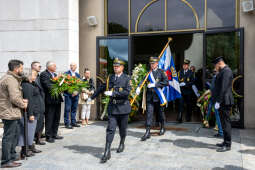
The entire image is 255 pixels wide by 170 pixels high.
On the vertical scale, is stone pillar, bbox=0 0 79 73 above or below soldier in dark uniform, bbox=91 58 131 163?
above

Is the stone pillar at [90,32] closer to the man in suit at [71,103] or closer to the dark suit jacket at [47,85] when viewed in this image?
the man in suit at [71,103]

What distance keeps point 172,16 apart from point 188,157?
537cm

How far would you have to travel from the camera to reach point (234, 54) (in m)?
7.84

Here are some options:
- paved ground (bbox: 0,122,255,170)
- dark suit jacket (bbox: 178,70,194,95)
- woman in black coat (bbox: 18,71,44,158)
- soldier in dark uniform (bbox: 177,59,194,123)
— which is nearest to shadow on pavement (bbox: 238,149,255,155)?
paved ground (bbox: 0,122,255,170)

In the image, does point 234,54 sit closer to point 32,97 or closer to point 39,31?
point 32,97

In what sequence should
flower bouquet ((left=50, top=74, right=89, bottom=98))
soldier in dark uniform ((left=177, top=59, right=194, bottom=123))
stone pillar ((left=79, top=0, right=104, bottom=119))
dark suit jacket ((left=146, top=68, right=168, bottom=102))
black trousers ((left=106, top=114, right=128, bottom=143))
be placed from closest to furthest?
black trousers ((left=106, top=114, right=128, bottom=143)) → flower bouquet ((left=50, top=74, right=89, bottom=98)) → dark suit jacket ((left=146, top=68, right=168, bottom=102)) → soldier in dark uniform ((left=177, top=59, right=194, bottom=123)) → stone pillar ((left=79, top=0, right=104, bottom=119))

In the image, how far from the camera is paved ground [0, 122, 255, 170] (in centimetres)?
445

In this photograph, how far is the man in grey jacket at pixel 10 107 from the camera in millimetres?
4367

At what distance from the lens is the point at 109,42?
923 centimetres

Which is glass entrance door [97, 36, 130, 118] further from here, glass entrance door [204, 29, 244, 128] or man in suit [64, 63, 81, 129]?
glass entrance door [204, 29, 244, 128]

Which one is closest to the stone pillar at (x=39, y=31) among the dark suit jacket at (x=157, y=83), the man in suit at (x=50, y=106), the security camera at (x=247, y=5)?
the man in suit at (x=50, y=106)

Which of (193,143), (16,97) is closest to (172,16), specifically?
(193,143)

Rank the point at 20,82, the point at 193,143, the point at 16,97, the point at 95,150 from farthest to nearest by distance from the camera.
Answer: the point at 193,143 < the point at 95,150 < the point at 20,82 < the point at 16,97

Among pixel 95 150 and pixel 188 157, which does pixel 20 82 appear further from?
pixel 188 157
